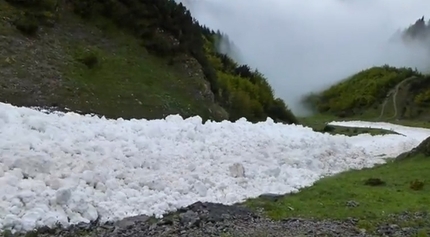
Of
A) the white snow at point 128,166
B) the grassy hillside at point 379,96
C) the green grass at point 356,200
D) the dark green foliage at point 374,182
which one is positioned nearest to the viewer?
the white snow at point 128,166

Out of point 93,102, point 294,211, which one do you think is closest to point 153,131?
point 294,211

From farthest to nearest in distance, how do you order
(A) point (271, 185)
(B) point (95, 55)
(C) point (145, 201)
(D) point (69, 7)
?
(D) point (69, 7) < (B) point (95, 55) < (A) point (271, 185) < (C) point (145, 201)

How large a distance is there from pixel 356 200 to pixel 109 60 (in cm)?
1967

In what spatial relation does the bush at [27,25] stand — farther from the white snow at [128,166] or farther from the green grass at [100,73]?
the white snow at [128,166]

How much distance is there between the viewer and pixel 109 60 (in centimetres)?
2948

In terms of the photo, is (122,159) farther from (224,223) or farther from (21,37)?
(21,37)

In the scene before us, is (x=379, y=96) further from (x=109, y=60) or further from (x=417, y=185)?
(x=417, y=185)

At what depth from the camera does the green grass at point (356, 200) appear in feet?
37.8

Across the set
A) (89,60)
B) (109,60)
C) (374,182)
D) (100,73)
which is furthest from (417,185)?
(109,60)

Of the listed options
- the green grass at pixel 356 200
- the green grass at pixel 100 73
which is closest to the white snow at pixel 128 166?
the green grass at pixel 356 200

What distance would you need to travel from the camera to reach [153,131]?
1563 cm

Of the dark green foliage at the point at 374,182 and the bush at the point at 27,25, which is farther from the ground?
the bush at the point at 27,25

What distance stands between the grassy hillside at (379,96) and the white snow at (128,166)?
82.3 meters

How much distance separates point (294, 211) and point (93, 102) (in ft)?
48.1
